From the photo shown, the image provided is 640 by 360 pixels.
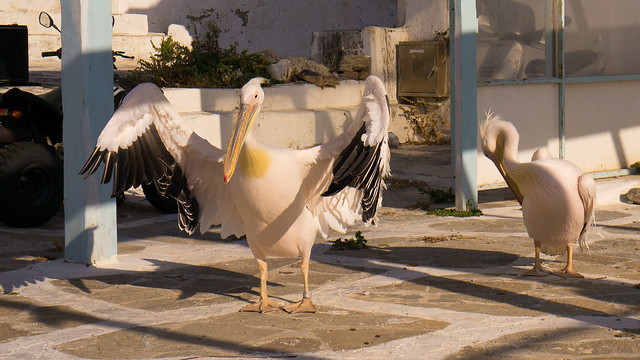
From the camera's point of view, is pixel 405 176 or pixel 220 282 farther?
pixel 405 176

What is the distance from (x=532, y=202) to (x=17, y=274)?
390 centimetres

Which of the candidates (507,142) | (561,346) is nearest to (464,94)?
(507,142)

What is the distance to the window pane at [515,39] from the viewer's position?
976 centimetres

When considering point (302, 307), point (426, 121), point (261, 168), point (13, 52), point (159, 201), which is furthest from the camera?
point (426, 121)

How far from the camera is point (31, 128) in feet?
30.0

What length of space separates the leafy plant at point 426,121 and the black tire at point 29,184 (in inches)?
300

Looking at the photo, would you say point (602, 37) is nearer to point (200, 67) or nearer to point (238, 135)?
point (200, 67)

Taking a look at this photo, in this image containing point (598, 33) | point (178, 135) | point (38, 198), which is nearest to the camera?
point (178, 135)

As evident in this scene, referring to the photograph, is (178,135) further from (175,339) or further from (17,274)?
(17,274)

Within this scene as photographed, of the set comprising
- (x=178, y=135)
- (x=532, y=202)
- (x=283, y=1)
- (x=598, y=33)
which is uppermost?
(x=283, y=1)

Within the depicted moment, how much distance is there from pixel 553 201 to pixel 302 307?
6.66ft

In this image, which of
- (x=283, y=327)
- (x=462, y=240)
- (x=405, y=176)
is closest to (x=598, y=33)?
(x=405, y=176)

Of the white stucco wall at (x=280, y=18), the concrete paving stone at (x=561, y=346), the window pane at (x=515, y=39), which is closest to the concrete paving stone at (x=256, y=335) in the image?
the concrete paving stone at (x=561, y=346)

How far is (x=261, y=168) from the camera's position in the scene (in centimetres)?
541
